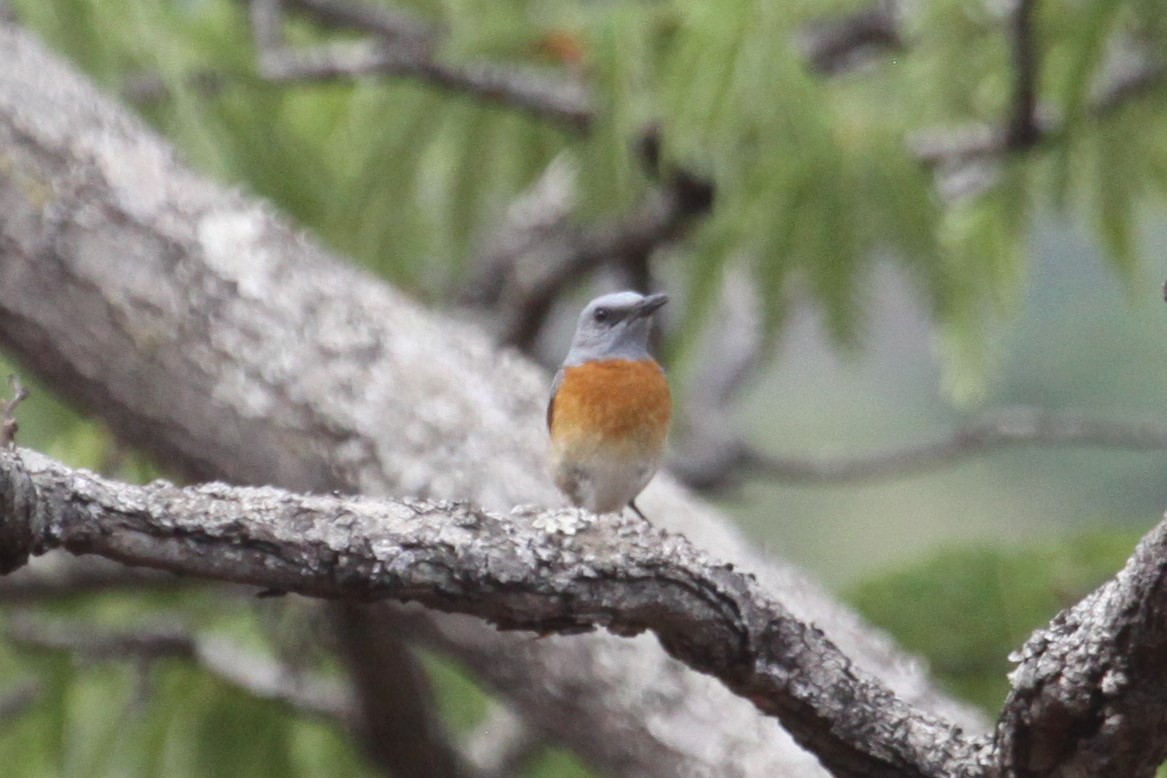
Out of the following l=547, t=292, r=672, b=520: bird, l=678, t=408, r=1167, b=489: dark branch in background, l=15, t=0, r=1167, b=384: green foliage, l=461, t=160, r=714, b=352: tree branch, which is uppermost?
l=461, t=160, r=714, b=352: tree branch

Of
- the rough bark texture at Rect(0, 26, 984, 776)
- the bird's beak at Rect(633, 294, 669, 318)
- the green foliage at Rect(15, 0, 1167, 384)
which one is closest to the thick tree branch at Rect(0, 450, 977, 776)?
the bird's beak at Rect(633, 294, 669, 318)

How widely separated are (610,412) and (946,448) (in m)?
2.58

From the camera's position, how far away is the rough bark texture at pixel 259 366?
11.0 feet

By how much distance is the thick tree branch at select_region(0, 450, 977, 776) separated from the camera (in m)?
1.69

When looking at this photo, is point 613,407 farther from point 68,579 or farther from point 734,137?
point 68,579

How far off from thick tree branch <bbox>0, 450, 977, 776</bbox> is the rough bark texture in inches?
45.2

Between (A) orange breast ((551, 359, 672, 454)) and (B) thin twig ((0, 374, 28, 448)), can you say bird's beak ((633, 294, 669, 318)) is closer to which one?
(A) orange breast ((551, 359, 672, 454))

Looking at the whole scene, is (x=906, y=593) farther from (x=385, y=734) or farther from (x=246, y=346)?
(x=246, y=346)

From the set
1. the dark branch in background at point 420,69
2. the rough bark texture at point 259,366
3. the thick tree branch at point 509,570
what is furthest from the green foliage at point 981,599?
the thick tree branch at point 509,570

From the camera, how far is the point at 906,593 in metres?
4.22

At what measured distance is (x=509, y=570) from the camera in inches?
73.9

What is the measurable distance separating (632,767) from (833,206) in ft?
4.29

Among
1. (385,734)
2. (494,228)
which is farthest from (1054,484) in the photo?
(385,734)

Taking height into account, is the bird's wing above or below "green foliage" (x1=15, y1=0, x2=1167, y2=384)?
below
